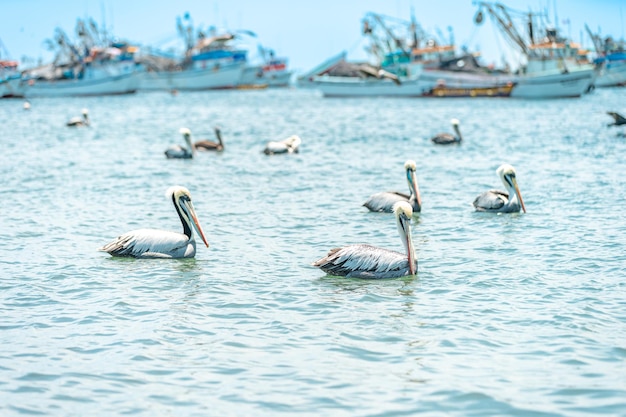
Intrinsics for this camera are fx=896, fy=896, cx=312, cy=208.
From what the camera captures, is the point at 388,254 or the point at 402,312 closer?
the point at 402,312

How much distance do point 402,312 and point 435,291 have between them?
105 centimetres

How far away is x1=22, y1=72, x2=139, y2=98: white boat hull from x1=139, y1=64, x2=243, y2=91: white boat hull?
20754mm

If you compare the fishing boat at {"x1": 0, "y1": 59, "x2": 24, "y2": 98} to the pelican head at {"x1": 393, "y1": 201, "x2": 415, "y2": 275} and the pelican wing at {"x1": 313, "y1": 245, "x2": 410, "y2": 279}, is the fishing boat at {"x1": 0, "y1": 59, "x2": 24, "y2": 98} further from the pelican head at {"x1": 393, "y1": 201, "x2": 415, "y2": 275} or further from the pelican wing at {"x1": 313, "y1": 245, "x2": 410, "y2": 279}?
the pelican head at {"x1": 393, "y1": 201, "x2": 415, "y2": 275}

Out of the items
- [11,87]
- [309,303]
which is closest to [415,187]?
[309,303]

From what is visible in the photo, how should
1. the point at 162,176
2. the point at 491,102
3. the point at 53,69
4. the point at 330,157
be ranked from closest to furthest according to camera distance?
the point at 162,176 < the point at 330,157 < the point at 491,102 < the point at 53,69

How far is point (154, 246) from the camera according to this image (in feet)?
41.4

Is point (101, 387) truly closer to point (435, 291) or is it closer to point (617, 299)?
point (435, 291)

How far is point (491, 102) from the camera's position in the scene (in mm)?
62594

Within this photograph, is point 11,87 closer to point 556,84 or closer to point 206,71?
point 206,71

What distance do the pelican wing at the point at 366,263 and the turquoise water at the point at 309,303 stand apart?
0.52 ft

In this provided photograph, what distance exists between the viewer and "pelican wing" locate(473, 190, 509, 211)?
16.3 m

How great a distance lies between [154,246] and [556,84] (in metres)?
56.0

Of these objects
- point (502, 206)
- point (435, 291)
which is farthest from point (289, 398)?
point (502, 206)

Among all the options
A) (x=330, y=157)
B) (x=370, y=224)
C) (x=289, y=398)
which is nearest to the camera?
(x=289, y=398)
